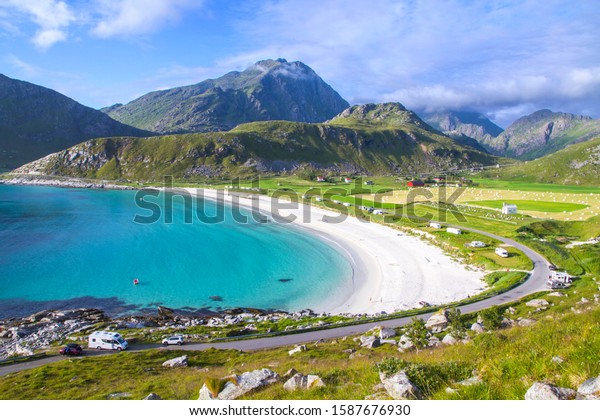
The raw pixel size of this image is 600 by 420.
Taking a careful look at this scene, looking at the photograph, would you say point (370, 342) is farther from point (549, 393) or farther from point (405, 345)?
point (549, 393)

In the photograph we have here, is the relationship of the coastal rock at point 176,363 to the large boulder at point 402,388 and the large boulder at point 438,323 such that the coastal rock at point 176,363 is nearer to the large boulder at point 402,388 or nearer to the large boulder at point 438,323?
the large boulder at point 402,388

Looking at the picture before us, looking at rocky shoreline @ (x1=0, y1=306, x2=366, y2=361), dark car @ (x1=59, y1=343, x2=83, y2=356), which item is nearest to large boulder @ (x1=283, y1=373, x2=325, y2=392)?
rocky shoreline @ (x1=0, y1=306, x2=366, y2=361)

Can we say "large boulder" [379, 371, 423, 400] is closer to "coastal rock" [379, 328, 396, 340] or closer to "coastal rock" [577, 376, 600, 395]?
"coastal rock" [577, 376, 600, 395]

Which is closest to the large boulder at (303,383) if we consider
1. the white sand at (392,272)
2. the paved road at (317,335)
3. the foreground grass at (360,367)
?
the foreground grass at (360,367)

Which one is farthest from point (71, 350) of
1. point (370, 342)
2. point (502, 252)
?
point (502, 252)

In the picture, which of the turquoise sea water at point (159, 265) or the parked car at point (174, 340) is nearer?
the parked car at point (174, 340)

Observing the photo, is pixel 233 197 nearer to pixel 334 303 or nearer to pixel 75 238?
pixel 75 238

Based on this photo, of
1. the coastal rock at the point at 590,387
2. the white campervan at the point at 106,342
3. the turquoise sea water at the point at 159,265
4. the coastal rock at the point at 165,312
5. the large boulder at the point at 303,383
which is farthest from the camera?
the turquoise sea water at the point at 159,265

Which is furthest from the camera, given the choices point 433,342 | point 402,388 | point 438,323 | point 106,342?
point 438,323
